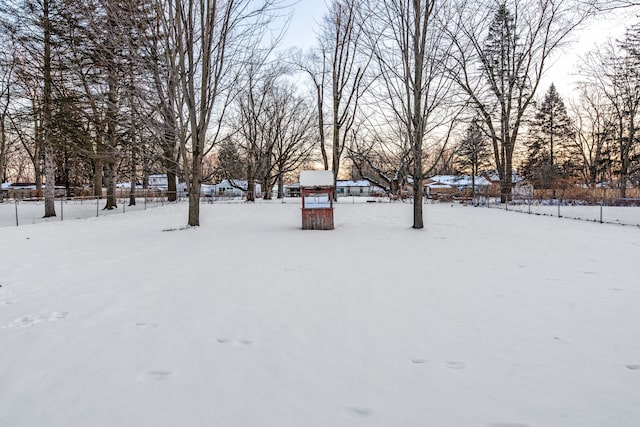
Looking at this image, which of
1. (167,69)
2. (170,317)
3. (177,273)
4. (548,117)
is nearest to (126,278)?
(177,273)

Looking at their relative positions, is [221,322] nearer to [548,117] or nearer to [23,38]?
[23,38]

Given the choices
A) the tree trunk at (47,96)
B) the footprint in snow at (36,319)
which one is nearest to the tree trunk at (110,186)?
the tree trunk at (47,96)

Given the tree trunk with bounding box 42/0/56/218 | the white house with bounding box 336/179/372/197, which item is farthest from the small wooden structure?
the white house with bounding box 336/179/372/197

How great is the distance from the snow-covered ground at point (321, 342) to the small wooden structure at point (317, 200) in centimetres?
443

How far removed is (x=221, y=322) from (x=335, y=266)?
2732mm

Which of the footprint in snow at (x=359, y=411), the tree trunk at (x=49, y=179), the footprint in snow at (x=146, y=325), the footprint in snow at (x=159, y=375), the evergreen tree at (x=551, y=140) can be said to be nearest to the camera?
the footprint in snow at (x=359, y=411)

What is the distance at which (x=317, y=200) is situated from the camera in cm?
1108

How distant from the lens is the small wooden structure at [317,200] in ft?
35.4

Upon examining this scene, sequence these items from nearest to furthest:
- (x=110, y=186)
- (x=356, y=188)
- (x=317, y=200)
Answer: (x=317, y=200) < (x=110, y=186) < (x=356, y=188)

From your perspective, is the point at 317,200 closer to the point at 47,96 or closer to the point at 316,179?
the point at 316,179

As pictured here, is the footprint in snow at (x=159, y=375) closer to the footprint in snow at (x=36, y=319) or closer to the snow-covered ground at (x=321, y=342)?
the snow-covered ground at (x=321, y=342)

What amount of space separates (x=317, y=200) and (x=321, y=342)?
27.0 ft

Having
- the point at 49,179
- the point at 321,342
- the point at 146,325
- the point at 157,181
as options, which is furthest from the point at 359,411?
the point at 157,181

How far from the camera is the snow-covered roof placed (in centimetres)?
1088
